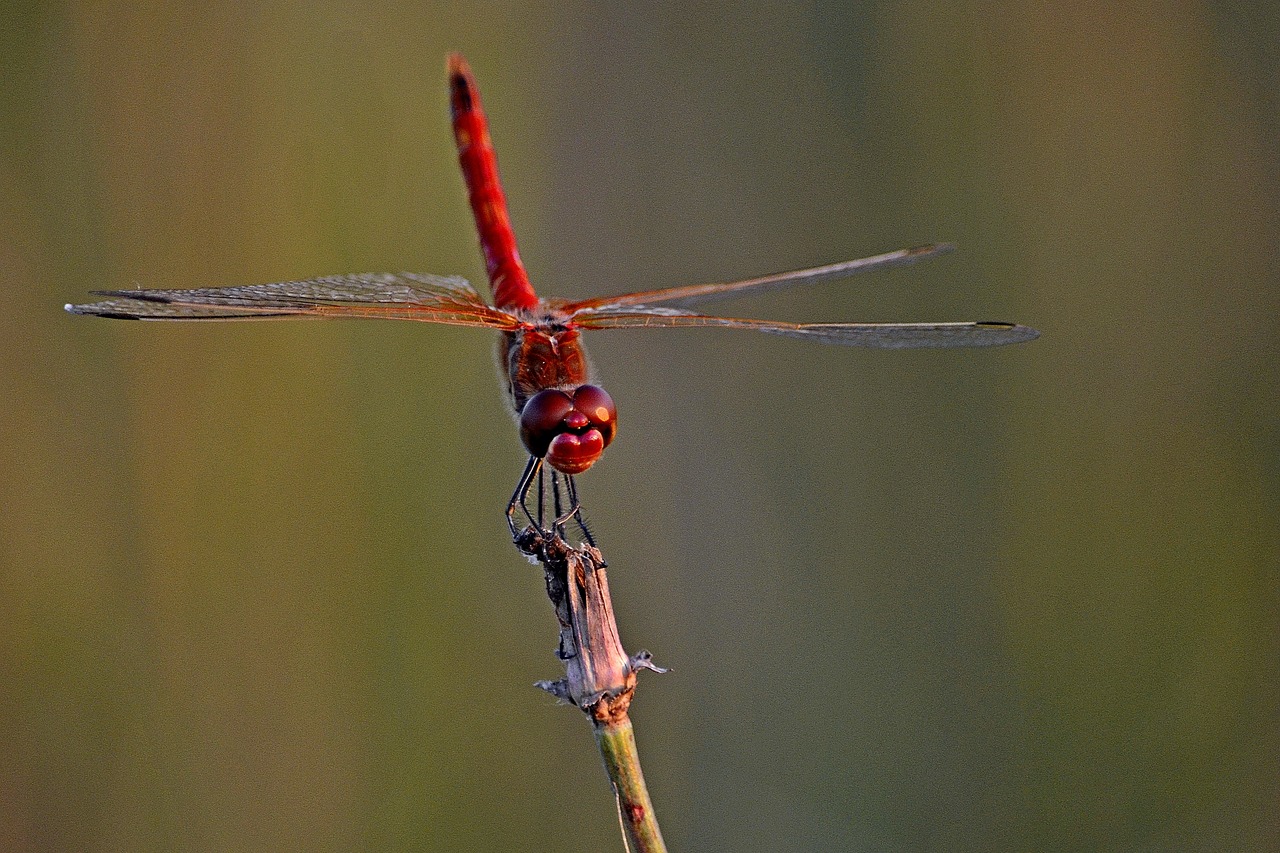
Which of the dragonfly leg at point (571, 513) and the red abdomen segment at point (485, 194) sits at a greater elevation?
the red abdomen segment at point (485, 194)

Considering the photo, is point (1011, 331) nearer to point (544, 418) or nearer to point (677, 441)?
point (544, 418)

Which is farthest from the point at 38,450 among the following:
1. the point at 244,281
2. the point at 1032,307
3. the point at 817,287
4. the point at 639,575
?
the point at 1032,307

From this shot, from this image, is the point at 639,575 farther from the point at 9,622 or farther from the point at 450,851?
the point at 9,622

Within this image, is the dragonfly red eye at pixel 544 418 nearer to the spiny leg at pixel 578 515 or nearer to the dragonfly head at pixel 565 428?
the dragonfly head at pixel 565 428

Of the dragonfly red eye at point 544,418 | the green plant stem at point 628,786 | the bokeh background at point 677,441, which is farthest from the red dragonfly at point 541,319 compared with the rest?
the bokeh background at point 677,441

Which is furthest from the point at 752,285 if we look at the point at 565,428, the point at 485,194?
the point at 485,194

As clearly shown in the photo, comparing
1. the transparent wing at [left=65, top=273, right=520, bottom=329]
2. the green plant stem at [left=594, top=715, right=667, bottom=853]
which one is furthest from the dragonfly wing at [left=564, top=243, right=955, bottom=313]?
the green plant stem at [left=594, top=715, right=667, bottom=853]

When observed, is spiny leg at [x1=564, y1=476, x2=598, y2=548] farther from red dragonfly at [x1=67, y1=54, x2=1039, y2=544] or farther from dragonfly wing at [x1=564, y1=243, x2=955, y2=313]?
dragonfly wing at [x1=564, y1=243, x2=955, y2=313]
